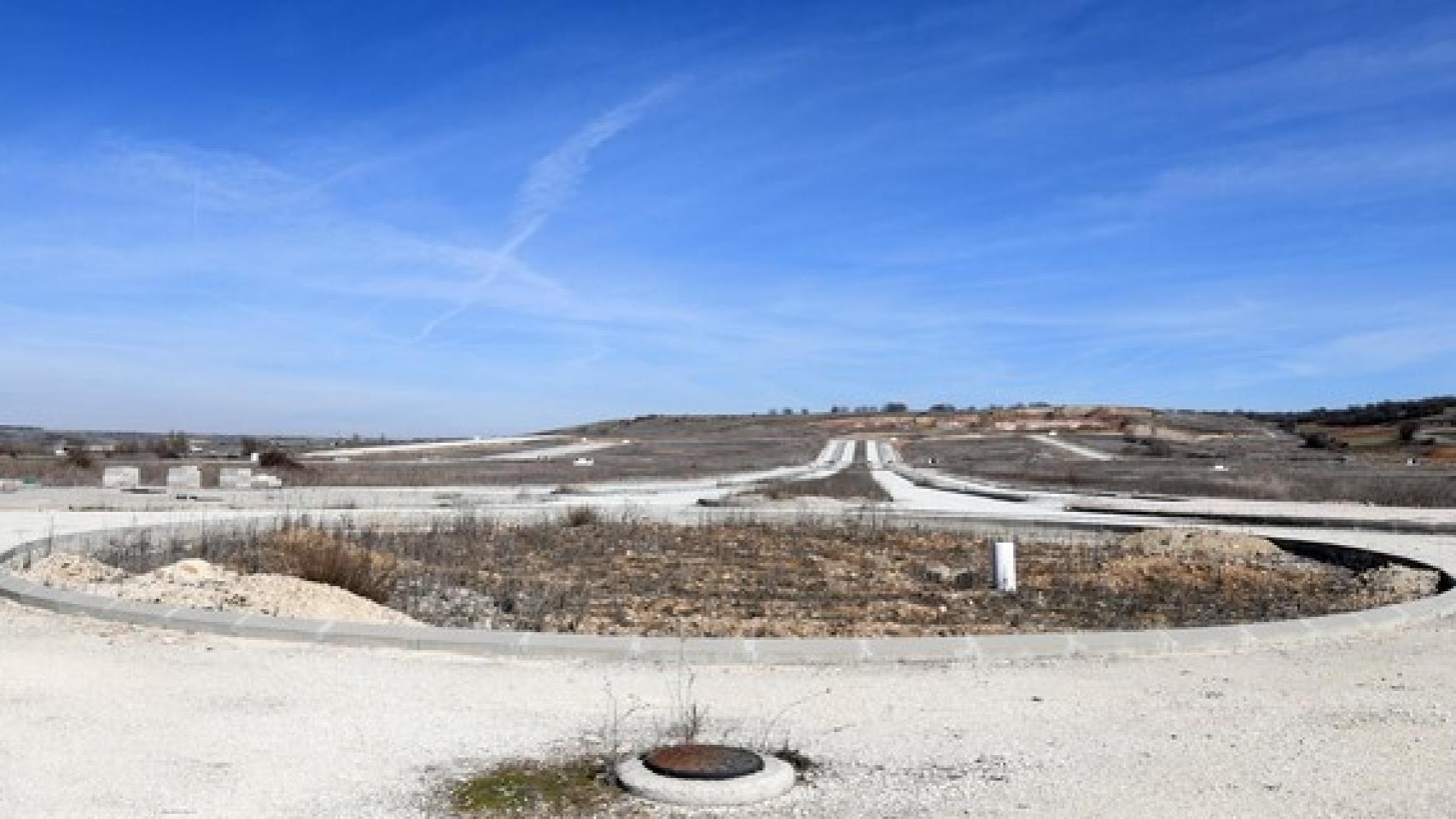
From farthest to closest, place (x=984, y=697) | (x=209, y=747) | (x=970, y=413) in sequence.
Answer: (x=970, y=413) → (x=984, y=697) → (x=209, y=747)

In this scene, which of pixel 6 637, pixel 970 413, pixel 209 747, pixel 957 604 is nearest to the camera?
pixel 209 747

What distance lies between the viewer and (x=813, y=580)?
46.7 feet

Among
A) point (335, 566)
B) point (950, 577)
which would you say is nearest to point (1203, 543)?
point (950, 577)

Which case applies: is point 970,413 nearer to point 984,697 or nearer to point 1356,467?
point 1356,467

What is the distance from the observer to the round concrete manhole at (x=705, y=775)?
5.11 meters

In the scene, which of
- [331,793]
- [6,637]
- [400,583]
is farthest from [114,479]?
[331,793]

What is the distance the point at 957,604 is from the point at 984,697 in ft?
17.0

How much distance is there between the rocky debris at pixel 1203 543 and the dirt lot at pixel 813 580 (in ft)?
0.15

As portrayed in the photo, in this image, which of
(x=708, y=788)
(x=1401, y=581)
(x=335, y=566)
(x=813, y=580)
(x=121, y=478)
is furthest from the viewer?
(x=121, y=478)

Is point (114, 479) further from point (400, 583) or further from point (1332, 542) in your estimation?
point (1332, 542)

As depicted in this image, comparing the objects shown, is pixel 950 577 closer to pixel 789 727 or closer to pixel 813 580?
pixel 813 580

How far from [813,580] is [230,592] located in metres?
6.39

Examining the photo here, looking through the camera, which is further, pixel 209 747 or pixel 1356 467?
pixel 1356 467

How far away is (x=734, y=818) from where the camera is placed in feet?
→ 16.3
